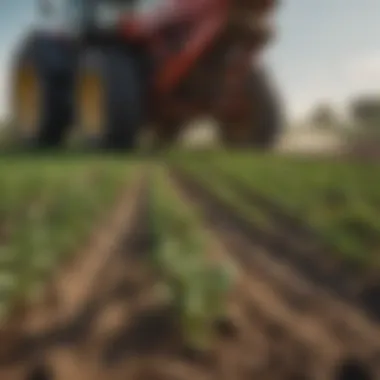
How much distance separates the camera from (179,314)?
2.09 feet

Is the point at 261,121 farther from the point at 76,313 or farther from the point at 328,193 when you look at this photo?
the point at 76,313

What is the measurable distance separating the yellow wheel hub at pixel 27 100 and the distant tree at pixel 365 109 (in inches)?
15.5

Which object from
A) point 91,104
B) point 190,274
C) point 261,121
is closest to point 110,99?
point 91,104

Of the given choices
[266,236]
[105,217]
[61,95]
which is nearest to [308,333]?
[266,236]

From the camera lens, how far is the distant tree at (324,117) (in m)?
0.69

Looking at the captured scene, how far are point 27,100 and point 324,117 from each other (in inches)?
15.6

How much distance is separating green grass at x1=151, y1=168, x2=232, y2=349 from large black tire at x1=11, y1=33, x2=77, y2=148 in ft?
0.90

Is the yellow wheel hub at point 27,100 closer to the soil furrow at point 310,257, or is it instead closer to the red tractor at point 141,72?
the red tractor at point 141,72

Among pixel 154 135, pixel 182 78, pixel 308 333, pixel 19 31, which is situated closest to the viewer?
pixel 308 333

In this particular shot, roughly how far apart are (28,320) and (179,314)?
0.44 ft

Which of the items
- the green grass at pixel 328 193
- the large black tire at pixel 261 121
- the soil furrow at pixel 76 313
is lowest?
the soil furrow at pixel 76 313

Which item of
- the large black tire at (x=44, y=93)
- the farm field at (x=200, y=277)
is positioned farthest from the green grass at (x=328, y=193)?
the large black tire at (x=44, y=93)

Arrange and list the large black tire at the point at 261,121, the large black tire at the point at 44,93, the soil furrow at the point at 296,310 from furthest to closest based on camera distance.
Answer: the large black tire at the point at 44,93 < the large black tire at the point at 261,121 < the soil furrow at the point at 296,310

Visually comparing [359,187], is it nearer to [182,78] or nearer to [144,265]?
[144,265]
